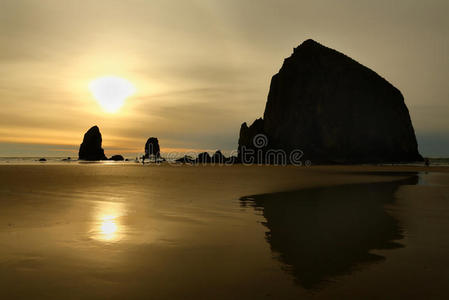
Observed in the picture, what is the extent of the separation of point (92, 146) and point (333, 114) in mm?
123900

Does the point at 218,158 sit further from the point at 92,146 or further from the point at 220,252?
the point at 220,252

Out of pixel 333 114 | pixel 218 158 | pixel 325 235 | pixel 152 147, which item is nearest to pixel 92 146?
pixel 152 147

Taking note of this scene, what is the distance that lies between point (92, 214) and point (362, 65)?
126 meters

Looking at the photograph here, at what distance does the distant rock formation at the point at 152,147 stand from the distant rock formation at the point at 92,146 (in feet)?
85.6

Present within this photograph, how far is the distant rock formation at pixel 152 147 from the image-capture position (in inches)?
7480

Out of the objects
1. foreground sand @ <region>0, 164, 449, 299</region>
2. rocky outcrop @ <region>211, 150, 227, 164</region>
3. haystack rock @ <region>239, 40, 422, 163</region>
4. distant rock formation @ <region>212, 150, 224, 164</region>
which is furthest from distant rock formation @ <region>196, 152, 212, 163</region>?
foreground sand @ <region>0, 164, 449, 299</region>

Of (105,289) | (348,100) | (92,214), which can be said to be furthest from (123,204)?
(348,100)

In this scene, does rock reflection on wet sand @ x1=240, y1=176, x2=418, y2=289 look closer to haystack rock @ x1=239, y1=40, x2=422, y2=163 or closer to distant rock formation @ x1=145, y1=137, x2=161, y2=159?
haystack rock @ x1=239, y1=40, x2=422, y2=163

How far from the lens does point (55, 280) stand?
15.3ft

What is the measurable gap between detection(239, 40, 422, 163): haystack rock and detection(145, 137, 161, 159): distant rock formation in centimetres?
8235

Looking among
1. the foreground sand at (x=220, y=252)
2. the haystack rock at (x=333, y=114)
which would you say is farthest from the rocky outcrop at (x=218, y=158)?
the foreground sand at (x=220, y=252)

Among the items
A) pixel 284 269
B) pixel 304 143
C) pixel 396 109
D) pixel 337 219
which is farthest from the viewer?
pixel 396 109

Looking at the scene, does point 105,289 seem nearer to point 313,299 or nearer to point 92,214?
point 313,299

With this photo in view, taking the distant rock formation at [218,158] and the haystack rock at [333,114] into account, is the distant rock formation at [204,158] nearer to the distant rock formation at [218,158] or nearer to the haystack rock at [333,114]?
the distant rock formation at [218,158]
